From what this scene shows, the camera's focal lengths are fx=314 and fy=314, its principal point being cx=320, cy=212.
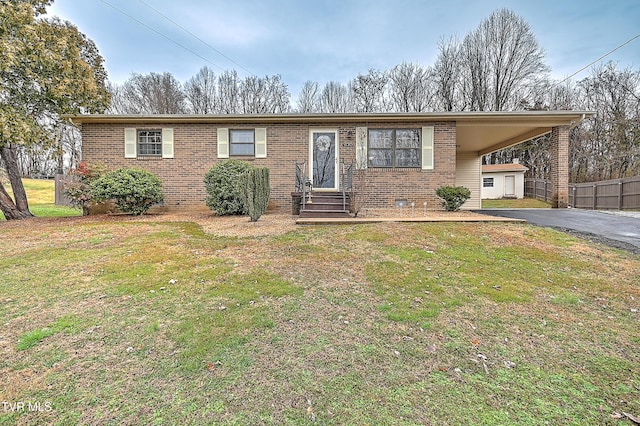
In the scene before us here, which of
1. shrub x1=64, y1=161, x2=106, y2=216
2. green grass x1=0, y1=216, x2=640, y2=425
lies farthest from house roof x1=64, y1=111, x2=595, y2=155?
green grass x1=0, y1=216, x2=640, y2=425

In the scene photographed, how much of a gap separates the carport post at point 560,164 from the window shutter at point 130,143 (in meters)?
14.4

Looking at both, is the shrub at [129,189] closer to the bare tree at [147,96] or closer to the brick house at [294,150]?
the brick house at [294,150]

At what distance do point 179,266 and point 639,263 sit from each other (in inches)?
248

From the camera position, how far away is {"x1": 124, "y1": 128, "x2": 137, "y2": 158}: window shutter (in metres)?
10.9

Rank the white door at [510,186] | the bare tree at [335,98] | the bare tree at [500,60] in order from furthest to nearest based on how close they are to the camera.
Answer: the bare tree at [335,98] → the bare tree at [500,60] → the white door at [510,186]

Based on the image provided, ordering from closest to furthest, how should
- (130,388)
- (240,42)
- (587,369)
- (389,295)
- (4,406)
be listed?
(4,406)
(130,388)
(587,369)
(389,295)
(240,42)

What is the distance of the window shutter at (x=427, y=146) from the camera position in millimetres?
10656

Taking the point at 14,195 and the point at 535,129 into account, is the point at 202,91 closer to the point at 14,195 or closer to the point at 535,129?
the point at 14,195

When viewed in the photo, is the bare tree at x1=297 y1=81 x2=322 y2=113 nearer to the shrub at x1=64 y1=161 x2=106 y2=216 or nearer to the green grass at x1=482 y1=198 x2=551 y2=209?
the green grass at x1=482 y1=198 x2=551 y2=209

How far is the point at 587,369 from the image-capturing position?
2.15 meters

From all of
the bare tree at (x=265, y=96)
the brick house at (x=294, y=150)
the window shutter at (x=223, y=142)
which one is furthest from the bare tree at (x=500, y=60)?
the window shutter at (x=223, y=142)

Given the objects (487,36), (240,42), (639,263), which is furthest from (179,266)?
(487,36)

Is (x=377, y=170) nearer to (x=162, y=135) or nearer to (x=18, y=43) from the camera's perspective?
(x=162, y=135)

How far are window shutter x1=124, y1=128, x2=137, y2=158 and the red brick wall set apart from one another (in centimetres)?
14
